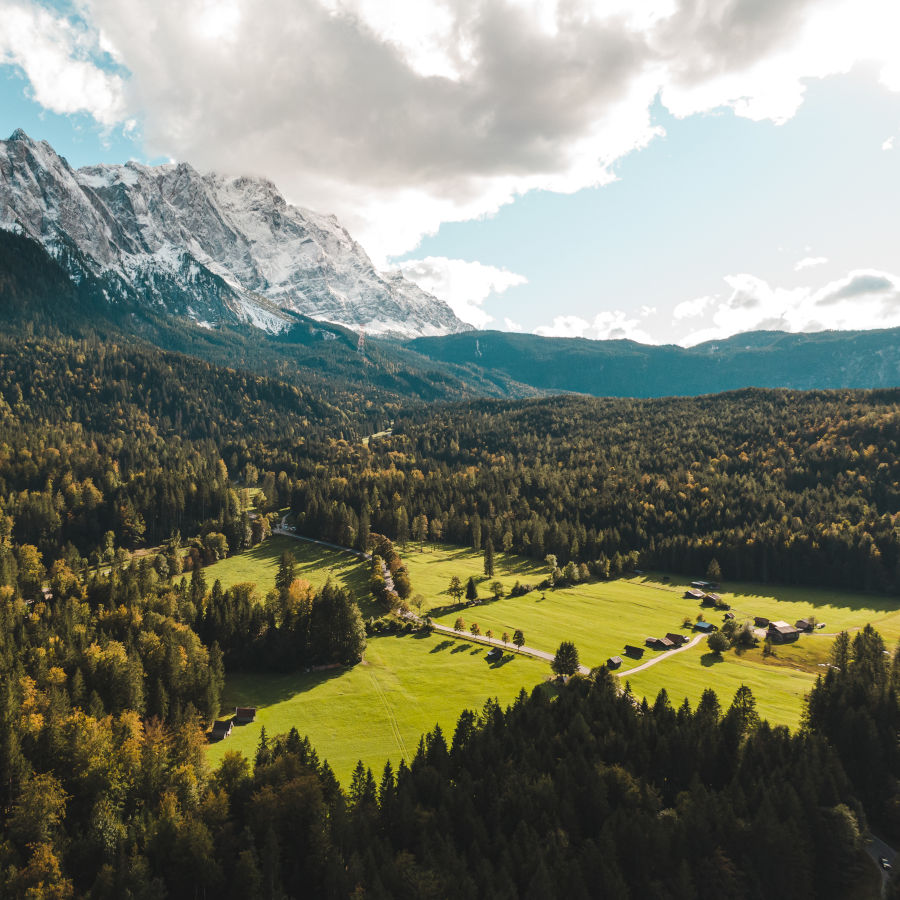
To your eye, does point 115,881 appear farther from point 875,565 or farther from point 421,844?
point 875,565

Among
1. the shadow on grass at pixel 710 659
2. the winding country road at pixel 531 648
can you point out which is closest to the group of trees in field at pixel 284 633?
the winding country road at pixel 531 648

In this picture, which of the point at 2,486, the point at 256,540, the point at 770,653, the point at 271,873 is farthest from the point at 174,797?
→ the point at 2,486

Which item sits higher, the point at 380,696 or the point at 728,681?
the point at 728,681

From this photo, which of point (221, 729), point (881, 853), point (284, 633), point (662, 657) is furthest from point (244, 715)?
point (881, 853)

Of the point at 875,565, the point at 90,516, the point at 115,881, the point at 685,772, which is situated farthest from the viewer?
the point at 90,516

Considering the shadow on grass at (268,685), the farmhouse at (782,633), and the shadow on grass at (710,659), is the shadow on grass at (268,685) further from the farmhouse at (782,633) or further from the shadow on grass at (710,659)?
the farmhouse at (782,633)

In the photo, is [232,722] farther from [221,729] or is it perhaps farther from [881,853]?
[881,853]
